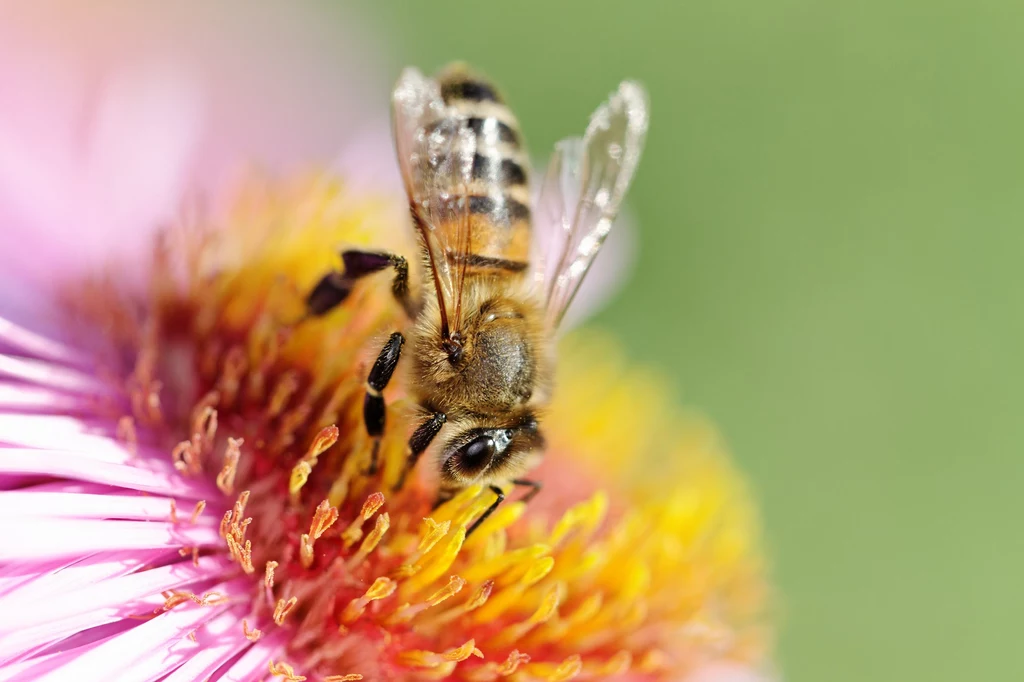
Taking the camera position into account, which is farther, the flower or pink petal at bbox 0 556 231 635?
the flower

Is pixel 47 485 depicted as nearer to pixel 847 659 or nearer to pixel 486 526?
pixel 486 526

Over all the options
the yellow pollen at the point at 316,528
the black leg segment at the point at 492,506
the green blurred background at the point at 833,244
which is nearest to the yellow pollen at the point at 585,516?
the black leg segment at the point at 492,506

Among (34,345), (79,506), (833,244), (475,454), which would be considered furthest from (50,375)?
(833,244)

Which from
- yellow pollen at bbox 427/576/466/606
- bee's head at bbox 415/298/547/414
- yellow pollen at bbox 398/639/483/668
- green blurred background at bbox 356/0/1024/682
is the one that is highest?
green blurred background at bbox 356/0/1024/682

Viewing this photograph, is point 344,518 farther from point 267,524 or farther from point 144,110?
point 144,110

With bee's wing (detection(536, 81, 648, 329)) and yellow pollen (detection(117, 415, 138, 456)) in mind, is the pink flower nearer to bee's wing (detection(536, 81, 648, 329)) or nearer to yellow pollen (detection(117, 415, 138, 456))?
yellow pollen (detection(117, 415, 138, 456))

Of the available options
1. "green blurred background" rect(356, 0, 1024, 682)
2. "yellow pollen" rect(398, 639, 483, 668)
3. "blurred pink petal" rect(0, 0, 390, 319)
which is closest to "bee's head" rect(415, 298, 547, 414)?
"yellow pollen" rect(398, 639, 483, 668)
